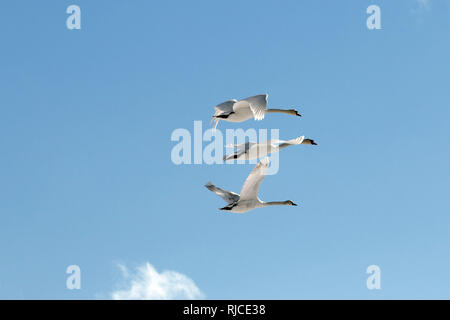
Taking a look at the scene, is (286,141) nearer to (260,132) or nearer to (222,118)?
(260,132)

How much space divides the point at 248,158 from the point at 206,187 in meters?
2.90

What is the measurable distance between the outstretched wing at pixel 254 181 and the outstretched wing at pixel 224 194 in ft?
3.07

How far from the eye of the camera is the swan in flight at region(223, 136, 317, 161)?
18.4 metres

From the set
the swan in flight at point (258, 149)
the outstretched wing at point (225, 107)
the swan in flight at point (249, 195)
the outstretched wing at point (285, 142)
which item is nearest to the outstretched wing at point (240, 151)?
the swan in flight at point (258, 149)

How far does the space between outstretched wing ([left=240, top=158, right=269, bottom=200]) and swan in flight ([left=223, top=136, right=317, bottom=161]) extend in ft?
2.18

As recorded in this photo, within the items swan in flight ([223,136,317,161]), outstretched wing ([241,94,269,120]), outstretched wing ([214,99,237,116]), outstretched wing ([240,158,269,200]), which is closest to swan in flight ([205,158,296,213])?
outstretched wing ([240,158,269,200])

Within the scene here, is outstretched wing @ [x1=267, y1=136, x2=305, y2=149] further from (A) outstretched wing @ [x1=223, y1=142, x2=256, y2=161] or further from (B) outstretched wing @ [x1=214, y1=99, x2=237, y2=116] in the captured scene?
(B) outstretched wing @ [x1=214, y1=99, x2=237, y2=116]

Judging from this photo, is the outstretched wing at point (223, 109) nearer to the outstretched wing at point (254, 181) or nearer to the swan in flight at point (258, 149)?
the swan in flight at point (258, 149)

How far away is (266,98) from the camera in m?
18.9

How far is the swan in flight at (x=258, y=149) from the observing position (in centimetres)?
1842
